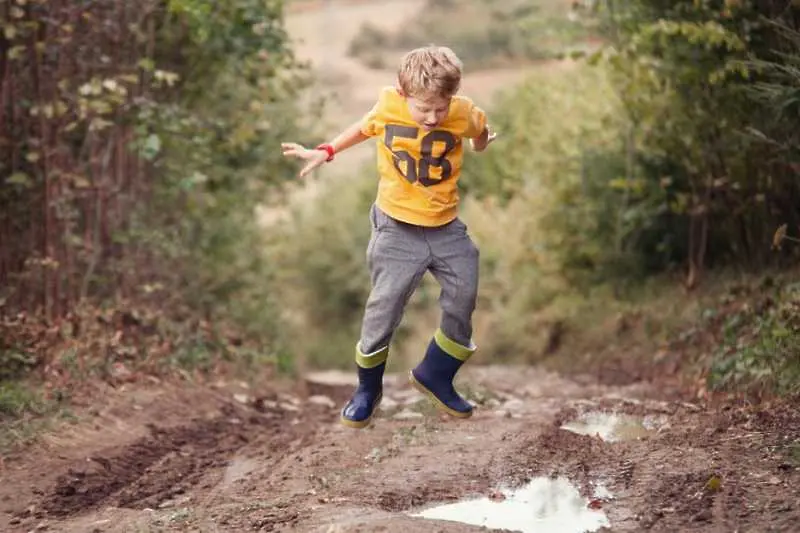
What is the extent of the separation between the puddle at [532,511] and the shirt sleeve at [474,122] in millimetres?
1809

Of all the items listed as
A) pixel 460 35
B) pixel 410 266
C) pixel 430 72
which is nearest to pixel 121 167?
pixel 410 266

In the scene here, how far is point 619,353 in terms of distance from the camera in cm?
1208

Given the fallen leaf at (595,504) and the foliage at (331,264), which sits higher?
the fallen leaf at (595,504)

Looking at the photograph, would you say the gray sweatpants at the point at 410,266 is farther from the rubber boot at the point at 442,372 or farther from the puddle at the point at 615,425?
the puddle at the point at 615,425

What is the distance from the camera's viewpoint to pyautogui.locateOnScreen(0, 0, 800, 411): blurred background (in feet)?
27.8

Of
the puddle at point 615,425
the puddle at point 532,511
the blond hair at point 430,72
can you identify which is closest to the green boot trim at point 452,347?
the puddle at point 532,511

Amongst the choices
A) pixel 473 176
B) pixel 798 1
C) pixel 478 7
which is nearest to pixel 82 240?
pixel 798 1

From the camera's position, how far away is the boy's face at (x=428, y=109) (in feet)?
17.5

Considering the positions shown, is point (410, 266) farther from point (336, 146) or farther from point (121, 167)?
point (121, 167)

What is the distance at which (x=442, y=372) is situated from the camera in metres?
5.96

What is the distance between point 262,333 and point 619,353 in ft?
14.4

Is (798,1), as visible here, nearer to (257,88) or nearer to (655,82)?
(655,82)

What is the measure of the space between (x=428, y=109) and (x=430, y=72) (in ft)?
0.71

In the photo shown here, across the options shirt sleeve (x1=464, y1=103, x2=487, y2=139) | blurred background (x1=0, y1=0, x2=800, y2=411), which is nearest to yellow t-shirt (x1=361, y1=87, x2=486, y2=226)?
shirt sleeve (x1=464, y1=103, x2=487, y2=139)
